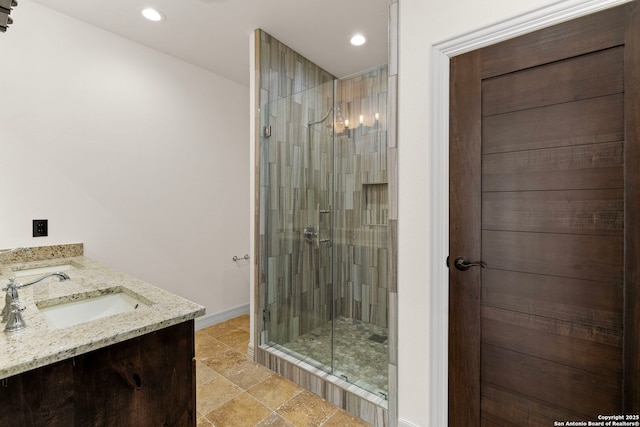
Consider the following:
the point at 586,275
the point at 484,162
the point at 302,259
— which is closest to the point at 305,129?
the point at 302,259

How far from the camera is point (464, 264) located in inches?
54.2

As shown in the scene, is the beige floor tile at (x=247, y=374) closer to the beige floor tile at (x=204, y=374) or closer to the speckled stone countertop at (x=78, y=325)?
the beige floor tile at (x=204, y=374)

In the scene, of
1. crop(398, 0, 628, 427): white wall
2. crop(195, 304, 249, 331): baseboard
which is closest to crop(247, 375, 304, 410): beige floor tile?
crop(398, 0, 628, 427): white wall

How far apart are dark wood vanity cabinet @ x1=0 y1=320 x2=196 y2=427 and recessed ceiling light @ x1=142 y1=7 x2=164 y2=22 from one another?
7.16ft

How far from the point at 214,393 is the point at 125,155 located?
1976 mm

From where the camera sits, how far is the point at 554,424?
121 cm

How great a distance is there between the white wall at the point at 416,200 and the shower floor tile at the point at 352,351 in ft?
0.98

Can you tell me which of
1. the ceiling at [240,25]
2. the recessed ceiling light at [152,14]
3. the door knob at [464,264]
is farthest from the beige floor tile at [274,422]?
the recessed ceiling light at [152,14]

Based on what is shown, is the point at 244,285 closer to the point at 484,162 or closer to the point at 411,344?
the point at 411,344

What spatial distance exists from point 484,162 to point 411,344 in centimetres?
95

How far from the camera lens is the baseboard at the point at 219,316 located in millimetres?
2918

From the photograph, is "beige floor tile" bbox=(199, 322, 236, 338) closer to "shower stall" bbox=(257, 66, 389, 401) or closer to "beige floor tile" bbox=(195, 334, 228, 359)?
"beige floor tile" bbox=(195, 334, 228, 359)

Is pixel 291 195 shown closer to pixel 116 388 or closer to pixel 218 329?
pixel 218 329

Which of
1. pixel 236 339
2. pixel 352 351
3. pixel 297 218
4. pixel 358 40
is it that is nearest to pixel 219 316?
pixel 236 339
